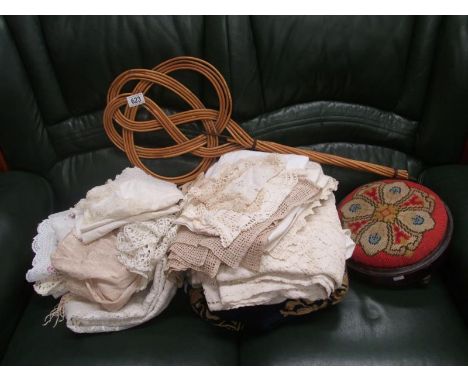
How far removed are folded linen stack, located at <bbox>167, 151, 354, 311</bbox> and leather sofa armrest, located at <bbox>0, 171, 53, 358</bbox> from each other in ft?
1.43

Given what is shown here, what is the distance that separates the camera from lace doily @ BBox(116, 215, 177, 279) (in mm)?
968

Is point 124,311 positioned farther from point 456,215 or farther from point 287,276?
point 456,215

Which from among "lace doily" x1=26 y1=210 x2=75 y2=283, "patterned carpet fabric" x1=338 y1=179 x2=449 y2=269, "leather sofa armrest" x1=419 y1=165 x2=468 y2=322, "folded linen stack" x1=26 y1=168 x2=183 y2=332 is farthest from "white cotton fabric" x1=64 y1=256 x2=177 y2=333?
"leather sofa armrest" x1=419 y1=165 x2=468 y2=322

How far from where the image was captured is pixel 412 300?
1060 millimetres

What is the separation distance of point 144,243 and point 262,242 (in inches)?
11.4

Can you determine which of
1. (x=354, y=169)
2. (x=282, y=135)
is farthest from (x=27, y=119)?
(x=354, y=169)

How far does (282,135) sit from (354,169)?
0.82 ft

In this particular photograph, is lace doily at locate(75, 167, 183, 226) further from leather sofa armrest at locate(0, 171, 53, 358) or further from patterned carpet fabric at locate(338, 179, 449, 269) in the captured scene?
patterned carpet fabric at locate(338, 179, 449, 269)

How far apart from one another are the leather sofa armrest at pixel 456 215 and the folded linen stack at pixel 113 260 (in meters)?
0.73

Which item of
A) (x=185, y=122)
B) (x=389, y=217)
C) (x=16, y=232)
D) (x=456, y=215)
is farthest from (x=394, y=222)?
(x=16, y=232)

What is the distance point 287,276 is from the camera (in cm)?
94

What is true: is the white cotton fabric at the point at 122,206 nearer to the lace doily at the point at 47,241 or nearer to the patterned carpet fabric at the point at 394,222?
the lace doily at the point at 47,241

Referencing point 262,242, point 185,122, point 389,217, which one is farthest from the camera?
point 185,122

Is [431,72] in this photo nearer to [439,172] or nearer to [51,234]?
[439,172]
